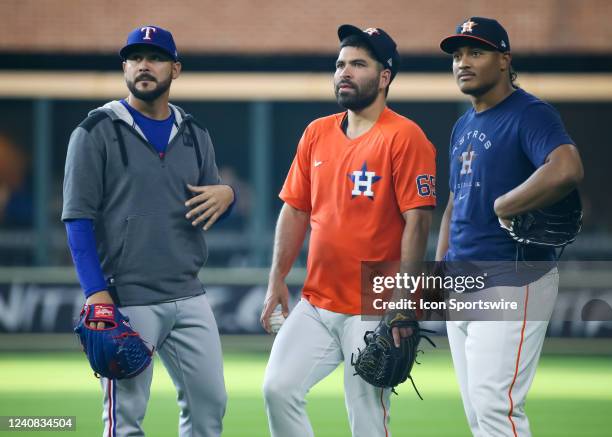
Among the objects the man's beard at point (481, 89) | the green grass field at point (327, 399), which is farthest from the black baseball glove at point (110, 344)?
the green grass field at point (327, 399)

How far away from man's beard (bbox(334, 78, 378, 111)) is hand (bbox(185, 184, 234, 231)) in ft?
2.71

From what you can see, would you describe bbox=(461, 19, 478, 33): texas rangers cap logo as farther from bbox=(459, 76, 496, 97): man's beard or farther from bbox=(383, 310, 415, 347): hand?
bbox=(383, 310, 415, 347): hand

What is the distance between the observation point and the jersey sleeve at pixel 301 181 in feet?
20.6

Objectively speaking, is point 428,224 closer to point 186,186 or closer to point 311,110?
point 186,186

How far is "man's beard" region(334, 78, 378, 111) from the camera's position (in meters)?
6.02

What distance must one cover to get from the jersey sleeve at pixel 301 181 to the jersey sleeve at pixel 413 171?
0.61m

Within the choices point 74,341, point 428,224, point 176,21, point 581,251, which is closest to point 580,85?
point 581,251

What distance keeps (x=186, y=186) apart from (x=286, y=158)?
60.9 feet

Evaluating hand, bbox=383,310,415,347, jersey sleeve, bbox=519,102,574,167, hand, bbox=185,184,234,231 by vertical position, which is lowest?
hand, bbox=383,310,415,347

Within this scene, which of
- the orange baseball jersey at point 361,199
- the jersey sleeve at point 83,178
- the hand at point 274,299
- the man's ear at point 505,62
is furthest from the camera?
the hand at point 274,299

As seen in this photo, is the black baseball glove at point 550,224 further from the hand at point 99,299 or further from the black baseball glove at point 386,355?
the hand at point 99,299

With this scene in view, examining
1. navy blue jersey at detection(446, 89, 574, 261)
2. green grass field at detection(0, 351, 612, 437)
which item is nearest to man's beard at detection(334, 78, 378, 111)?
navy blue jersey at detection(446, 89, 574, 261)

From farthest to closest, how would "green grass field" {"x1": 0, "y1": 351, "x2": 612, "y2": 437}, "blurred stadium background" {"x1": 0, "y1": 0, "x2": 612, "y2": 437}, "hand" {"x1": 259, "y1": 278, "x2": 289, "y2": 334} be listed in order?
"blurred stadium background" {"x1": 0, "y1": 0, "x2": 612, "y2": 437} < "green grass field" {"x1": 0, "y1": 351, "x2": 612, "y2": 437} < "hand" {"x1": 259, "y1": 278, "x2": 289, "y2": 334}

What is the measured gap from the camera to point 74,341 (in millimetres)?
15336
